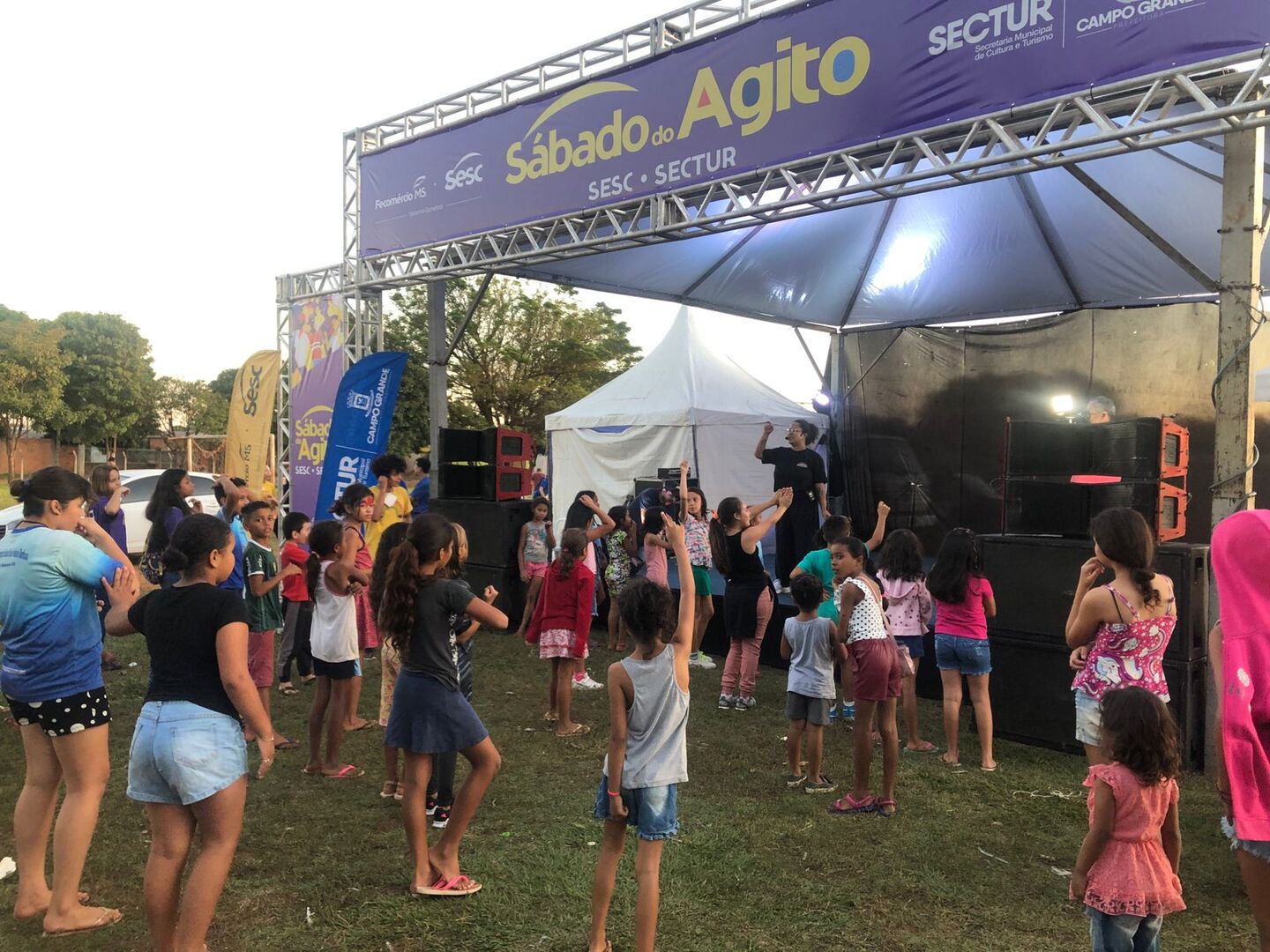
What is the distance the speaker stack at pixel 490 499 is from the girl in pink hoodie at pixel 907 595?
15.8ft

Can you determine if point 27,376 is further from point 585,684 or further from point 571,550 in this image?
point 571,550

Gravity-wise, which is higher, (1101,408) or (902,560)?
(1101,408)

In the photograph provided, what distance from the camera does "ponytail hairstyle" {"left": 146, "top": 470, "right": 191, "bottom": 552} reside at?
19.0 ft

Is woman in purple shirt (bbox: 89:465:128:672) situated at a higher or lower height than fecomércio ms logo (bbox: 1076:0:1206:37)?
lower

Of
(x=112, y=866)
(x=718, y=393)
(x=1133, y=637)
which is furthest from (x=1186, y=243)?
(x=112, y=866)

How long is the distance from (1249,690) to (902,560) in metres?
3.52

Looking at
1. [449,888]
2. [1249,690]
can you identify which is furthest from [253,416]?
[1249,690]

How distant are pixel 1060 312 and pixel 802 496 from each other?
4.84 metres

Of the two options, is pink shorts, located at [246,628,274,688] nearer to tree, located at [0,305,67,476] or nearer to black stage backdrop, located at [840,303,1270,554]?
black stage backdrop, located at [840,303,1270,554]

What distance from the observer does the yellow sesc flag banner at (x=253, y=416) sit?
34.7 ft

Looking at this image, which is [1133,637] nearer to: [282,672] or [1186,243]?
[282,672]

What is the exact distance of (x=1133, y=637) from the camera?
3.49 m

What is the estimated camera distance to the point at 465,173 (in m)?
9.48

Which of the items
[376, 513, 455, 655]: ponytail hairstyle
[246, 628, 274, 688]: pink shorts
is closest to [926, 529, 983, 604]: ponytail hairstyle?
[376, 513, 455, 655]: ponytail hairstyle
